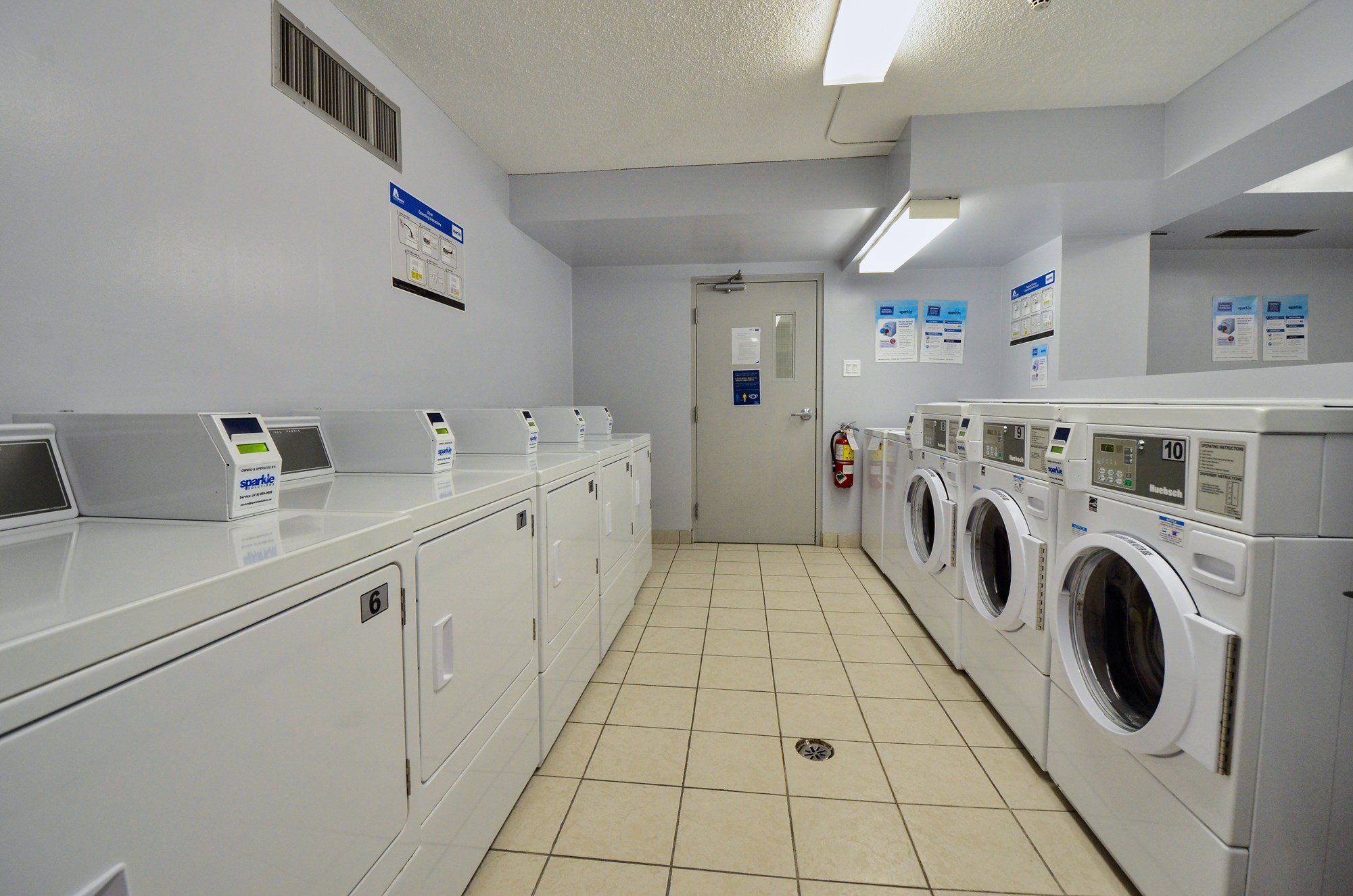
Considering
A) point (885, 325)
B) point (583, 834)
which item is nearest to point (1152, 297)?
point (885, 325)

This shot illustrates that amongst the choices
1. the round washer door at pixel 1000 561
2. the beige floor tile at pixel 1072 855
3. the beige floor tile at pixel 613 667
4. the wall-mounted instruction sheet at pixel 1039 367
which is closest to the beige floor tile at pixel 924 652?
the round washer door at pixel 1000 561

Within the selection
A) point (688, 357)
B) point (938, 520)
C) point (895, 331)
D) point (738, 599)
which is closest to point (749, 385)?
point (688, 357)

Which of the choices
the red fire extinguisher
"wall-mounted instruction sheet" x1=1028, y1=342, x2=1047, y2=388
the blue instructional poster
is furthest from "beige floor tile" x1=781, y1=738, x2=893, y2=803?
the blue instructional poster

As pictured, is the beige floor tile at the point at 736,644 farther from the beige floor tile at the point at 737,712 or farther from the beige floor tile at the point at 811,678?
the beige floor tile at the point at 737,712

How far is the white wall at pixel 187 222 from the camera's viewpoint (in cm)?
103

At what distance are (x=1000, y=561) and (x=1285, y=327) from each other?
1.24 m

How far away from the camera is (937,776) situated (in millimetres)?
1575

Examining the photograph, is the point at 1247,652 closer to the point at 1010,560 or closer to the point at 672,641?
the point at 1010,560

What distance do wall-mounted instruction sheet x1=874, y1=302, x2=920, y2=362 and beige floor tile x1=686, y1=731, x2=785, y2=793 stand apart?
9.80ft

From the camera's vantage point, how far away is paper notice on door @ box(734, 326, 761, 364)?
13.4 ft

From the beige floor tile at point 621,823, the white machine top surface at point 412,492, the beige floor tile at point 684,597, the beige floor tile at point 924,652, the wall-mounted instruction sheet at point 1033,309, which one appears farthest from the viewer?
the wall-mounted instruction sheet at point 1033,309

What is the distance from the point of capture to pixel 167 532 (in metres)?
0.83

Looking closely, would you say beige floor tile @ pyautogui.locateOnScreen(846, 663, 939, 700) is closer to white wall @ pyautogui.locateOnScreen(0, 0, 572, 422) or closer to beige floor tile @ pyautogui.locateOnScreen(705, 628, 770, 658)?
beige floor tile @ pyautogui.locateOnScreen(705, 628, 770, 658)

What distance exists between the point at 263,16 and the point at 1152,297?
3610 mm
